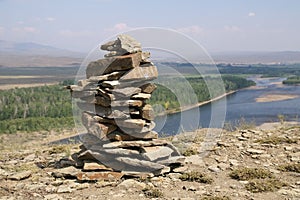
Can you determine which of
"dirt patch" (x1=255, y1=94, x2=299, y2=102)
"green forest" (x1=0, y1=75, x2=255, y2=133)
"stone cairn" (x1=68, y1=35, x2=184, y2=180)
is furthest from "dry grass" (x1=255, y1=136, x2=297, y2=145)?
"dirt patch" (x1=255, y1=94, x2=299, y2=102)

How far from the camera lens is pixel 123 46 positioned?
9.55 meters

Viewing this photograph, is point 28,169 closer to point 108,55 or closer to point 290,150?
point 108,55

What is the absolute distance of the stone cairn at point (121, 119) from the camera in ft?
30.5

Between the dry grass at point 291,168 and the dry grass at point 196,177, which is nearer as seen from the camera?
the dry grass at point 196,177

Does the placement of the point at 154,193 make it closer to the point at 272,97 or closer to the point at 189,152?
the point at 189,152

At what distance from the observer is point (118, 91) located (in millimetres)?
9273

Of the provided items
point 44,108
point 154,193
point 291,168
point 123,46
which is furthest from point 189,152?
point 44,108

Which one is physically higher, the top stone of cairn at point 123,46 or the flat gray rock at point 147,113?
the top stone of cairn at point 123,46

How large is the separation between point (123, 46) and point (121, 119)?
199cm

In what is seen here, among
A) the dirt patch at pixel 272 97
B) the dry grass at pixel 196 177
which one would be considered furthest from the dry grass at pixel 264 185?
the dirt patch at pixel 272 97

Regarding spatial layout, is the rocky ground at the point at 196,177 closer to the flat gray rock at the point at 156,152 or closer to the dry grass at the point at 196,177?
the dry grass at the point at 196,177

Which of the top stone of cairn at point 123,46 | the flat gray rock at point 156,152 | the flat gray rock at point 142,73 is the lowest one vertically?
the flat gray rock at point 156,152

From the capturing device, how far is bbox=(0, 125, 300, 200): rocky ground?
8070mm

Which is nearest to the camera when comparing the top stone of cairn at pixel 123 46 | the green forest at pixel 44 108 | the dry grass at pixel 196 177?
the dry grass at pixel 196 177
